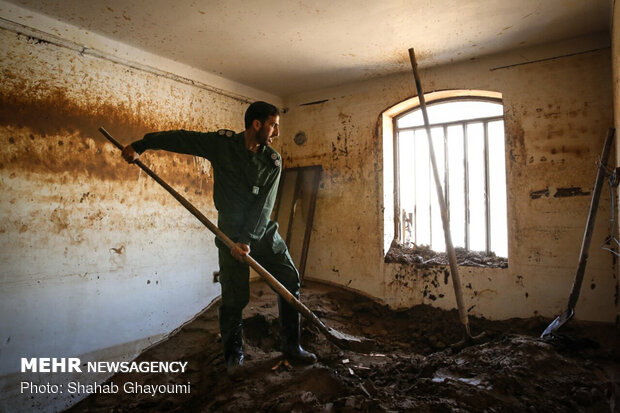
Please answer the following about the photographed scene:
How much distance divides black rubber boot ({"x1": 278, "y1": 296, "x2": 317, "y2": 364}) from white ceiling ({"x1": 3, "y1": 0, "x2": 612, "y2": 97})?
2209 millimetres

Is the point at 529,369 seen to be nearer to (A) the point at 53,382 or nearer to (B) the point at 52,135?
(A) the point at 53,382

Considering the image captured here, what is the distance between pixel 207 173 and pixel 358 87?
81.3 inches

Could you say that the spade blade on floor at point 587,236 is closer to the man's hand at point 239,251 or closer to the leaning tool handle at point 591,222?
the leaning tool handle at point 591,222

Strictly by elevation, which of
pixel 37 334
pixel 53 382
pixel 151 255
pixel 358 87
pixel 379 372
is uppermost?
pixel 358 87

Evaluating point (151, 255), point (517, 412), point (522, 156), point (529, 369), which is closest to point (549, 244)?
point (522, 156)

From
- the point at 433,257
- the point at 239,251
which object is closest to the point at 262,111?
the point at 239,251

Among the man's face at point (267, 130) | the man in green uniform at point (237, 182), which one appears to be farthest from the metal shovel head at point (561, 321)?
the man's face at point (267, 130)

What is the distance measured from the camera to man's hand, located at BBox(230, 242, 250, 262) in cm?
222

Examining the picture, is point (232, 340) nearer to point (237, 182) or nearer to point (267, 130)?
point (237, 182)

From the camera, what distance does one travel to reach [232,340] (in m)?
2.54

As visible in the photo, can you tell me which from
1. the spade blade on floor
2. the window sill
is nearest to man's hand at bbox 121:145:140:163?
the window sill

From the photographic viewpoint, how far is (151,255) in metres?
3.50

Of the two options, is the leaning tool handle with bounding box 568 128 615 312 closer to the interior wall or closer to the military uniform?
the military uniform

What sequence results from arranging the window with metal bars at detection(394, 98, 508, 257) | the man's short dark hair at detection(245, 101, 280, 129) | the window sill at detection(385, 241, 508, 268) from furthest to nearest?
the window with metal bars at detection(394, 98, 508, 257) < the window sill at detection(385, 241, 508, 268) < the man's short dark hair at detection(245, 101, 280, 129)
